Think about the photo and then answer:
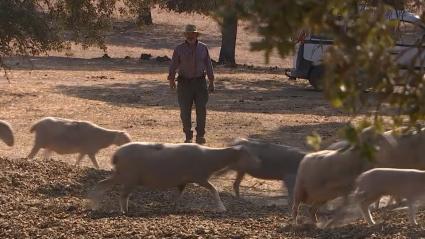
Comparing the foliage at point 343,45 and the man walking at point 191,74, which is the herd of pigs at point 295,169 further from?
the foliage at point 343,45

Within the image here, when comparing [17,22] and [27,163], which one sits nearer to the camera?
[17,22]

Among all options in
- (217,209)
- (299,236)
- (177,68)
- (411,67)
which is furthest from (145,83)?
(411,67)

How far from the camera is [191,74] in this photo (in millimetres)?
16344

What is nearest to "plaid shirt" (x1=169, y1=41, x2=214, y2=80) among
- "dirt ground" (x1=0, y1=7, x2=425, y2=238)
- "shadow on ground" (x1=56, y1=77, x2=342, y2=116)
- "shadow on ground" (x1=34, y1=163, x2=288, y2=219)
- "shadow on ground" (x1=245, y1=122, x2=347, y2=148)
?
"dirt ground" (x1=0, y1=7, x2=425, y2=238)

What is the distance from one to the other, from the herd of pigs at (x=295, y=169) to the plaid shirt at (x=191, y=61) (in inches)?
126

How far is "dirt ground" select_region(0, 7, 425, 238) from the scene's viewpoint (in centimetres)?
1034

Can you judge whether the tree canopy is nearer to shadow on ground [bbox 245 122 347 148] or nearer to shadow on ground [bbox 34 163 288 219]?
shadow on ground [bbox 34 163 288 219]

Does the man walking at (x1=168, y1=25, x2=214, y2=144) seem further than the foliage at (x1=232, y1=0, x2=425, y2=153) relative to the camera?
Yes

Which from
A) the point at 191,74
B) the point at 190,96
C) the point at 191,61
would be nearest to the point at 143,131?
the point at 190,96

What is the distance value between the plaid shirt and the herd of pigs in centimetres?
320

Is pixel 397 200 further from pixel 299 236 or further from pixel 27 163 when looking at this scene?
pixel 27 163

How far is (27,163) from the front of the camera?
13.7 m

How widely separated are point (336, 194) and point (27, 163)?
15.6 ft

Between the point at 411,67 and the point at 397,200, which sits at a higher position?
the point at 411,67
